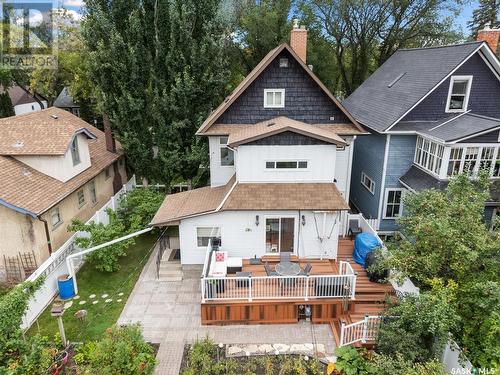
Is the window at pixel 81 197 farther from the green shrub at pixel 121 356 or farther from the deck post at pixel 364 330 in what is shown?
the deck post at pixel 364 330

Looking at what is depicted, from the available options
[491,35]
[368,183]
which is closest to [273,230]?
[368,183]

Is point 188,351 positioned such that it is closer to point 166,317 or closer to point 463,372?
point 166,317

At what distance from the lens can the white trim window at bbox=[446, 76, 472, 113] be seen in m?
16.3

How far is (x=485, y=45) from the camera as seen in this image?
15406mm

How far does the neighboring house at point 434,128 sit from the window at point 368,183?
8 cm

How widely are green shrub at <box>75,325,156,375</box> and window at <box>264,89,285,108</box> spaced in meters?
11.6

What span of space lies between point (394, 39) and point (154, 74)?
28581 mm

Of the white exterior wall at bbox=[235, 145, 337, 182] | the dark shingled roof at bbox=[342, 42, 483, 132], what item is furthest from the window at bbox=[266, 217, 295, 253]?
the dark shingled roof at bbox=[342, 42, 483, 132]

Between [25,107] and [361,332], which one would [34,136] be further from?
[25,107]

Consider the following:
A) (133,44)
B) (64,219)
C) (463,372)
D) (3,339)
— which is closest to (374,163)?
(463,372)

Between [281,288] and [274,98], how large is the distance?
30.3ft

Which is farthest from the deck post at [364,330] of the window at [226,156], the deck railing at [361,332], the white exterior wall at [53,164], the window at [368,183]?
the white exterior wall at [53,164]

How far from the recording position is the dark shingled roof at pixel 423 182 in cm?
1500

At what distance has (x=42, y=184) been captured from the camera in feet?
49.9
